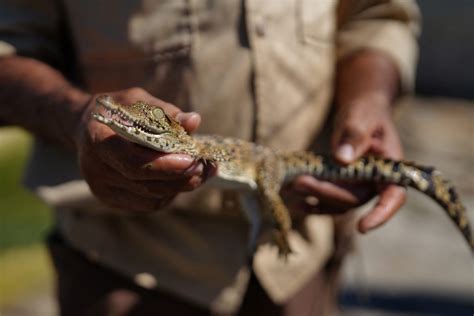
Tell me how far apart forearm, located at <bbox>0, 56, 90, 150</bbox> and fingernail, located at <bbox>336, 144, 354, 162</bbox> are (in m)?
0.89

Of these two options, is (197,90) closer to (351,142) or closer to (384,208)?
(351,142)

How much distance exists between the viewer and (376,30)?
268cm

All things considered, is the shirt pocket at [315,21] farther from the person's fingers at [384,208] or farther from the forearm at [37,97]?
the forearm at [37,97]

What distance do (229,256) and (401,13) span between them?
3.96 ft

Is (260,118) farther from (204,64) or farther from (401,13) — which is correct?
(401,13)

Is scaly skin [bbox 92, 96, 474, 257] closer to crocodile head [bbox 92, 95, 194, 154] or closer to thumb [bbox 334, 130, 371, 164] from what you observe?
thumb [bbox 334, 130, 371, 164]

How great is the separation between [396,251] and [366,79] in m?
2.96

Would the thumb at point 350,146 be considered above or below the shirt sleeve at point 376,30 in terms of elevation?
below

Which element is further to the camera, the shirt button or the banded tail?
the banded tail

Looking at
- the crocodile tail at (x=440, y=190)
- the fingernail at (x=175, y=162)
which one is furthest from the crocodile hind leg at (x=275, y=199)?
the fingernail at (x=175, y=162)

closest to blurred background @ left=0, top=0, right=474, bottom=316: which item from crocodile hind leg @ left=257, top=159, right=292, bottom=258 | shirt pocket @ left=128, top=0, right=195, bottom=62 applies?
crocodile hind leg @ left=257, top=159, right=292, bottom=258

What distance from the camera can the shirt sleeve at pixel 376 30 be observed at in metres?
2.67

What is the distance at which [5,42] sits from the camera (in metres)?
2.28

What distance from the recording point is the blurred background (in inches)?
182
